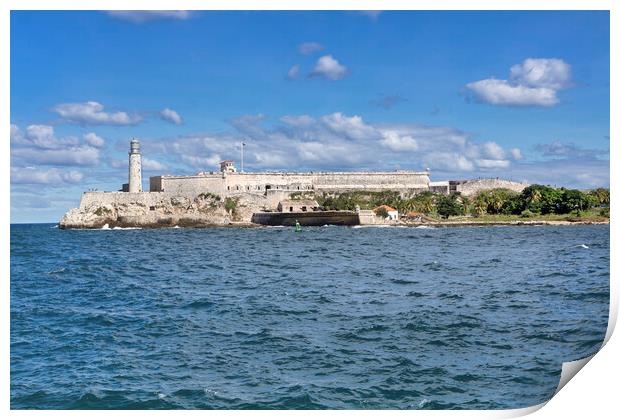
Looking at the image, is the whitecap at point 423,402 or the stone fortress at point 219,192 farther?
the stone fortress at point 219,192

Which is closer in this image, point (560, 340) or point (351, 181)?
point (560, 340)

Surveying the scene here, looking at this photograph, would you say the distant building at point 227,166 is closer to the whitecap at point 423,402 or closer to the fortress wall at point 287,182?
the fortress wall at point 287,182

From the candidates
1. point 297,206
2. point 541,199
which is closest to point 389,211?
point 297,206

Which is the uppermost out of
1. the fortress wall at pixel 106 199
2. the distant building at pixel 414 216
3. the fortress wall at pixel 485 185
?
the fortress wall at pixel 485 185

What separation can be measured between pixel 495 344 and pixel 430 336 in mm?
804

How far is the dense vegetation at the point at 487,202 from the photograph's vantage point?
149 ft

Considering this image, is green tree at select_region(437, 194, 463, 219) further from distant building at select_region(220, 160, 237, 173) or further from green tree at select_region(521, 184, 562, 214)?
distant building at select_region(220, 160, 237, 173)

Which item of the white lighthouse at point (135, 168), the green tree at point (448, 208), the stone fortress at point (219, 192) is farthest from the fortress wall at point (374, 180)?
the white lighthouse at point (135, 168)

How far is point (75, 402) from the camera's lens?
20.5ft

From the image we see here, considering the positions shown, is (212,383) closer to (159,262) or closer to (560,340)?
(560,340)

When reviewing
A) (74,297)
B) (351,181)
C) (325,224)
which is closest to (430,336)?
(74,297)

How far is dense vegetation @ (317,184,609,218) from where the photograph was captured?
45.5 metres

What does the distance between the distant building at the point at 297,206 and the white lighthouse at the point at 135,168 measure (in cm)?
1163
